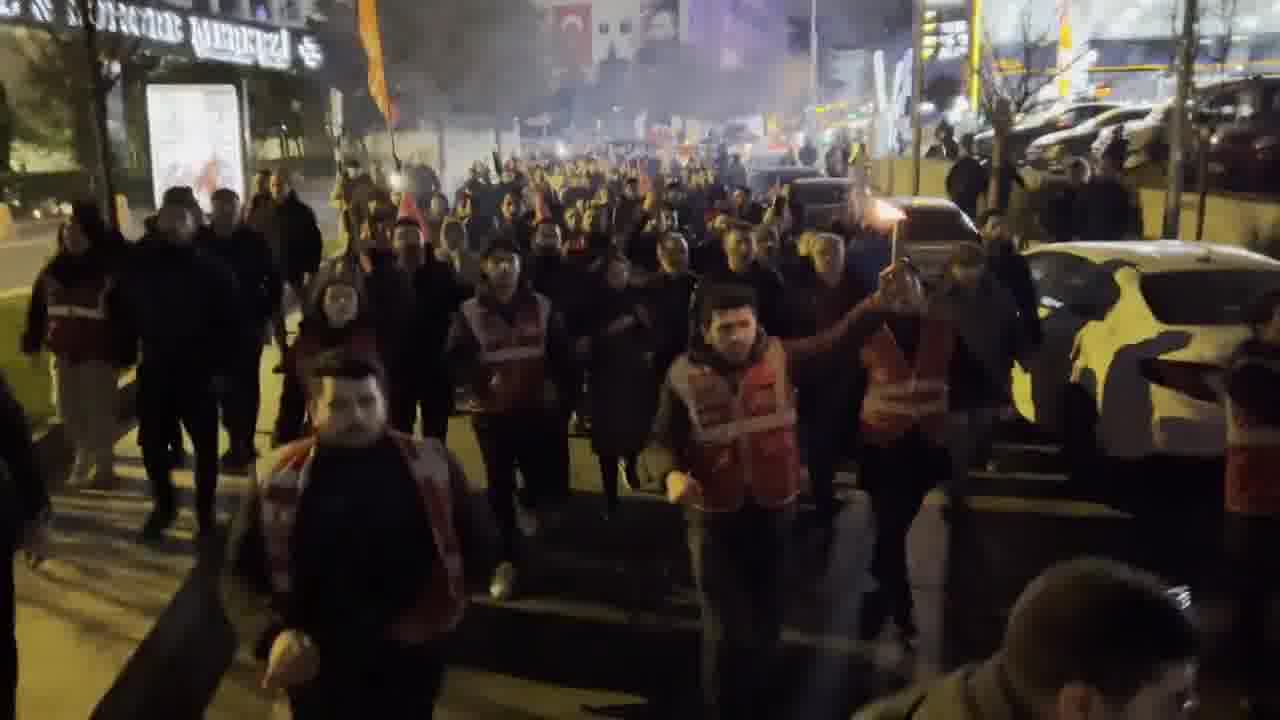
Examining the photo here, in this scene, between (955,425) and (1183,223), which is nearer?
(955,425)

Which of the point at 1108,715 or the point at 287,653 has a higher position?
the point at 1108,715

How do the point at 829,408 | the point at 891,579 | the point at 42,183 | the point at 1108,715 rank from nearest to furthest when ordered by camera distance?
the point at 1108,715 < the point at 891,579 < the point at 829,408 < the point at 42,183

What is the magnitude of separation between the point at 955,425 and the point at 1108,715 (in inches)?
203

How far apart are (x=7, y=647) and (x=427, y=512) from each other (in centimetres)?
176

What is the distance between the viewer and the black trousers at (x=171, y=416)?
23.7 ft

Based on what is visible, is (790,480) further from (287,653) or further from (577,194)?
(577,194)

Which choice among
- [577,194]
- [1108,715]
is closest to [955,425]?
[1108,715]

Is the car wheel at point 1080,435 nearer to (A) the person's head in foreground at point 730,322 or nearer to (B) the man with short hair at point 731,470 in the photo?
(B) the man with short hair at point 731,470

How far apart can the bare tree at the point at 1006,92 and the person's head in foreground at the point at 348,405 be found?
17.8 metres

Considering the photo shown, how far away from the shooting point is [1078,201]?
14977 mm

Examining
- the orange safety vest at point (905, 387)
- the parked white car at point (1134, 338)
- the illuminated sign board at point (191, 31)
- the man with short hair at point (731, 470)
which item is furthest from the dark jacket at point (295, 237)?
the illuminated sign board at point (191, 31)

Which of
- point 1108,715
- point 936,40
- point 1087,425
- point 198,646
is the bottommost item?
point 198,646

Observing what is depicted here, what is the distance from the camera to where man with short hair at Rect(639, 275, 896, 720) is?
15.9 feet

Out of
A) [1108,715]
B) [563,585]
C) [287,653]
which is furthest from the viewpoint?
[563,585]
